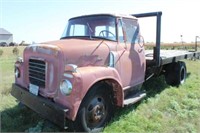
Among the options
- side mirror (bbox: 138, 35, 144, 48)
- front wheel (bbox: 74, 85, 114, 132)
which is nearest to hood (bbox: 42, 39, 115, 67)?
front wheel (bbox: 74, 85, 114, 132)

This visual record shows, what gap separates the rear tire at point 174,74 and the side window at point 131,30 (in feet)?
8.84

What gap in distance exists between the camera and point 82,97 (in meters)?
3.88

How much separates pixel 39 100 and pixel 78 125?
80 centimetres

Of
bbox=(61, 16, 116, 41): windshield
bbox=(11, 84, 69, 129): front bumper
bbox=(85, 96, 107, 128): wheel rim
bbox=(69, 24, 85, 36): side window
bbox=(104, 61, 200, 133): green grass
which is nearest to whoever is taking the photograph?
bbox=(11, 84, 69, 129): front bumper

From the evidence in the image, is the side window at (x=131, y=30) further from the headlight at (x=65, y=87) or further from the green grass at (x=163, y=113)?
the headlight at (x=65, y=87)

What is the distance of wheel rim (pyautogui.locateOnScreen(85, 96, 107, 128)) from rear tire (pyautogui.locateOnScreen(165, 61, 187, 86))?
13.0 ft

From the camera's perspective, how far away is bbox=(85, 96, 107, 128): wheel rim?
4285mm

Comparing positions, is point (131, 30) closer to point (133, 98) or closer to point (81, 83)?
point (133, 98)

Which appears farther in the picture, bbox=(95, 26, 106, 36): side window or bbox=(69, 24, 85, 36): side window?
bbox=(69, 24, 85, 36): side window

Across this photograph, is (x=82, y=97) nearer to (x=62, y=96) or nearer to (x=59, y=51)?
(x=62, y=96)

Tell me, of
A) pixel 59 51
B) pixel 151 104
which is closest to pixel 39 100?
pixel 59 51

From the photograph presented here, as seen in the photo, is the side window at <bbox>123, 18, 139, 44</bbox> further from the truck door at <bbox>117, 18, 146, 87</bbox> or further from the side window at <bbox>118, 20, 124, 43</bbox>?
the side window at <bbox>118, 20, 124, 43</bbox>

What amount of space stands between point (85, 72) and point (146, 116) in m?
2.08

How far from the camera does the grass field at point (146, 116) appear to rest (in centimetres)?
460
